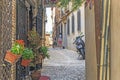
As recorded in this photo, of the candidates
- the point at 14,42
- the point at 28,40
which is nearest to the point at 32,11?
the point at 28,40

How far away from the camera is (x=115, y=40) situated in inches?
189

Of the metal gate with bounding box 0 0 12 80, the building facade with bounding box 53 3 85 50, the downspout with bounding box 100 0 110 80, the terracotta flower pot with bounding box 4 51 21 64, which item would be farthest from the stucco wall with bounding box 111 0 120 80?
the building facade with bounding box 53 3 85 50

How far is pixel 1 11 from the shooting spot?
21.2ft

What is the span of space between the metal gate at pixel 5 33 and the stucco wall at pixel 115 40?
2309mm

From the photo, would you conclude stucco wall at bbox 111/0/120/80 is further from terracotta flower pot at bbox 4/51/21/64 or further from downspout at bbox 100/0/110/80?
terracotta flower pot at bbox 4/51/21/64

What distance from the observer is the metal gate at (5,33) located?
645cm

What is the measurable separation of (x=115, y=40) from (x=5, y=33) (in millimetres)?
2602

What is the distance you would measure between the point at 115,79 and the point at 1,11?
2693 mm

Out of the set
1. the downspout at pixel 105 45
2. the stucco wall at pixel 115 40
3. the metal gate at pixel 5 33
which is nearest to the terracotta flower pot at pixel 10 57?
the metal gate at pixel 5 33

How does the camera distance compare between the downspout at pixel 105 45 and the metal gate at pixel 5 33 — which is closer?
the downspout at pixel 105 45

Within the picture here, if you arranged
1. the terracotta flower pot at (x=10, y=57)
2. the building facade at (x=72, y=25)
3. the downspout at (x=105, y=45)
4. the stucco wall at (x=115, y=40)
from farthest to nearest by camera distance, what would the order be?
the building facade at (x=72, y=25) < the terracotta flower pot at (x=10, y=57) < the downspout at (x=105, y=45) < the stucco wall at (x=115, y=40)

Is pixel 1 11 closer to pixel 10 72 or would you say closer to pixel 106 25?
pixel 10 72

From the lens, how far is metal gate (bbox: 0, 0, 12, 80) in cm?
645

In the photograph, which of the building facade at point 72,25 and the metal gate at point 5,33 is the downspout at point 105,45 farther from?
the building facade at point 72,25
